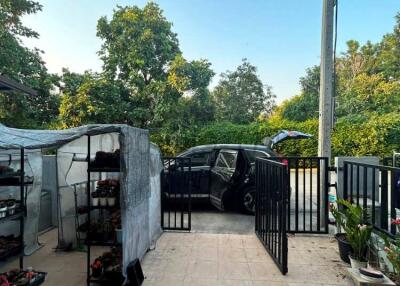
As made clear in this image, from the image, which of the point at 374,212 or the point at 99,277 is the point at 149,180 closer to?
the point at 99,277

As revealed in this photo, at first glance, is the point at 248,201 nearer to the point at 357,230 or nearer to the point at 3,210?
the point at 357,230

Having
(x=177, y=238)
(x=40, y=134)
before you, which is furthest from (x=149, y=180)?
(x=40, y=134)

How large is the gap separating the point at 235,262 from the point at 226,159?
2735 mm

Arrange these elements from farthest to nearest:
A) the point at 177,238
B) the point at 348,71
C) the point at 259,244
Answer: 1. the point at 348,71
2. the point at 177,238
3. the point at 259,244

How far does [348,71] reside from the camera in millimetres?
23828

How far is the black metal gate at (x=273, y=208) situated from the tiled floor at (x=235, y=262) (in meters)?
0.16

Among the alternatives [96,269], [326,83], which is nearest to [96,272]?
[96,269]

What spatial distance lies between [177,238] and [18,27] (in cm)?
1121

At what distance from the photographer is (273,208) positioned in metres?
3.62

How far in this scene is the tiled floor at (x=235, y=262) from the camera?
3.14 meters

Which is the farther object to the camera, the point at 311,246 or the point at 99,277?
the point at 311,246

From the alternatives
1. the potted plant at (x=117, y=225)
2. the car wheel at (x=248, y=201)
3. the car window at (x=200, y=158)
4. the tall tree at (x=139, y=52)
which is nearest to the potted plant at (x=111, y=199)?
the potted plant at (x=117, y=225)

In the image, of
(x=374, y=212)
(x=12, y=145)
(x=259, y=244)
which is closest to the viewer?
(x=12, y=145)

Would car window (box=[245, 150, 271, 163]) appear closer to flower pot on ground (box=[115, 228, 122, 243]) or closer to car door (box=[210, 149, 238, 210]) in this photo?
car door (box=[210, 149, 238, 210])
